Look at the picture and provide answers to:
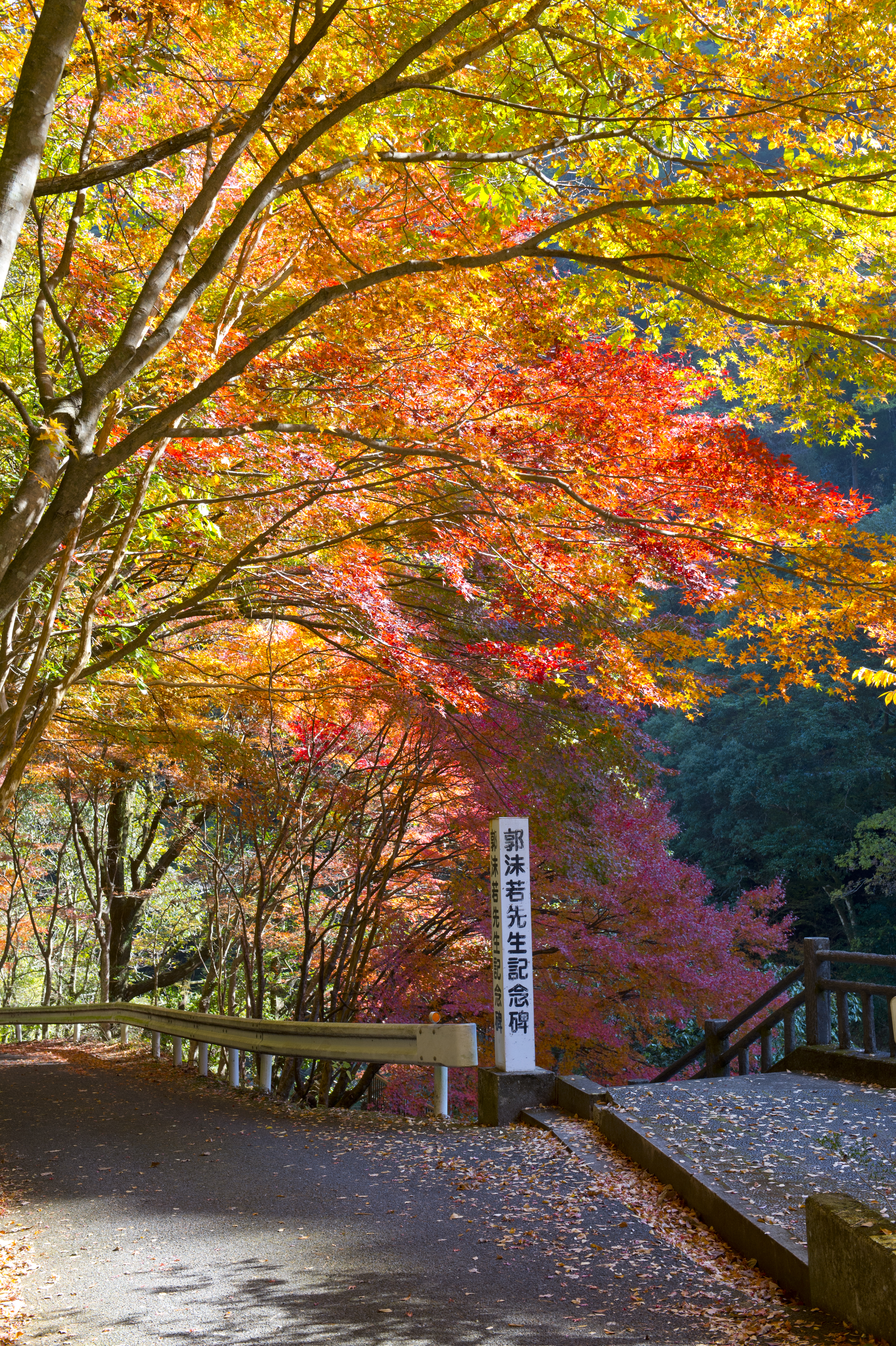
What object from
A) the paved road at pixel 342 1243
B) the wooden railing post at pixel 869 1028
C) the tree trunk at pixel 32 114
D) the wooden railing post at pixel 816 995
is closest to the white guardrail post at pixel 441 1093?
the paved road at pixel 342 1243

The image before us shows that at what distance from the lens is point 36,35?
149 inches

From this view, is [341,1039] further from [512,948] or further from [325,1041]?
[512,948]

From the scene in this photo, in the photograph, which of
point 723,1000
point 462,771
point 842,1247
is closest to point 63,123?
point 462,771

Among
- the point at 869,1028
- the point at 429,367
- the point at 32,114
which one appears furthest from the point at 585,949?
the point at 32,114

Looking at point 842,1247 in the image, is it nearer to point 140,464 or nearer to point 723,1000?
point 140,464

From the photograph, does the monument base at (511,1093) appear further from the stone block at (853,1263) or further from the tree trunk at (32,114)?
the tree trunk at (32,114)

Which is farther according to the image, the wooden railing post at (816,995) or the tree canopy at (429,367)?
the wooden railing post at (816,995)

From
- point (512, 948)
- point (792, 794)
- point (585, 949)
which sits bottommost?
point (585, 949)

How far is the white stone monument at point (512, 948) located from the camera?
25.6ft

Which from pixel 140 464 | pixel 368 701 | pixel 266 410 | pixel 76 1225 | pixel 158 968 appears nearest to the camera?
pixel 76 1225

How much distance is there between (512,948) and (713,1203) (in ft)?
10.0

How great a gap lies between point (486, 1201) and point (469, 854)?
21.0ft

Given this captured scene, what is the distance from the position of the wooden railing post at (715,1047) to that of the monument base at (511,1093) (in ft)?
7.89

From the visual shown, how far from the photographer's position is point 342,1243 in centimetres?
485
